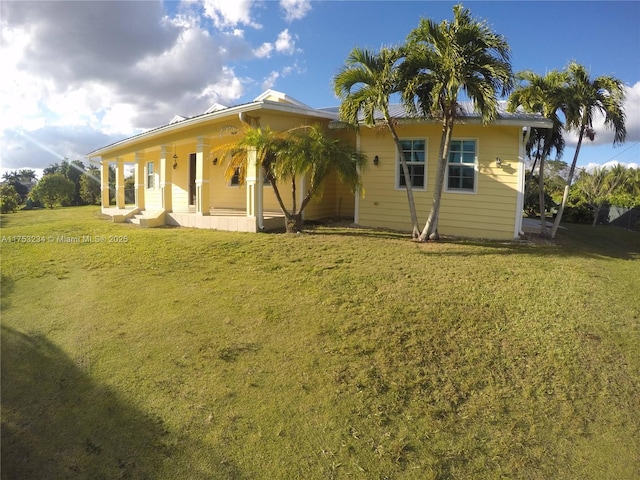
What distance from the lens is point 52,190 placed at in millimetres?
25422

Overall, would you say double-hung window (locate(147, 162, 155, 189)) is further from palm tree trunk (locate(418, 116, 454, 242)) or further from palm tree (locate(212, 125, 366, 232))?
palm tree trunk (locate(418, 116, 454, 242))

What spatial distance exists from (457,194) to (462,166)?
729 mm

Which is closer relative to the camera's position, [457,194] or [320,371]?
[320,371]

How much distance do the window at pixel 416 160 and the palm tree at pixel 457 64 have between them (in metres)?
2.21

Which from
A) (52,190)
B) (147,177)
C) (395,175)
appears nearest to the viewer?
(395,175)

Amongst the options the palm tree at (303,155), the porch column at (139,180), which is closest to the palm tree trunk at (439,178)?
the palm tree at (303,155)

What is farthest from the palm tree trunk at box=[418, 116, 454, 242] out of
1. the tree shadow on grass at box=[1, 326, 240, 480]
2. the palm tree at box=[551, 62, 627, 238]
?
the tree shadow on grass at box=[1, 326, 240, 480]

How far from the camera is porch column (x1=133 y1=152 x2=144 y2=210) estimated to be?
15.3 meters

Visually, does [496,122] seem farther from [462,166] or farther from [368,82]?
[368,82]

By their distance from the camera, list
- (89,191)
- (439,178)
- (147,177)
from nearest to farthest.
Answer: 1. (439,178)
2. (147,177)
3. (89,191)

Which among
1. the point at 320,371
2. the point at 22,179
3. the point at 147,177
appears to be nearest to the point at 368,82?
the point at 320,371

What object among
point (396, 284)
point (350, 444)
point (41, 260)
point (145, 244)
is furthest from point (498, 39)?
point (41, 260)

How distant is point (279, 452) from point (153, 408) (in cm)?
127

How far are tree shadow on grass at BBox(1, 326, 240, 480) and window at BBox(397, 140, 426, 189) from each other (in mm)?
8767
